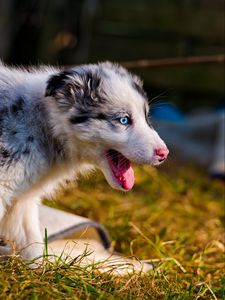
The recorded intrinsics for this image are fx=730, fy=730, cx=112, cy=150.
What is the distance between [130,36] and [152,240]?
6131 millimetres

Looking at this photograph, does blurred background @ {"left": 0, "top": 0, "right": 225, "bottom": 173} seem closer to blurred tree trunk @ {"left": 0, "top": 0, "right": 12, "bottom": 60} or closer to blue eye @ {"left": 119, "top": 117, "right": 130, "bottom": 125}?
blurred tree trunk @ {"left": 0, "top": 0, "right": 12, "bottom": 60}

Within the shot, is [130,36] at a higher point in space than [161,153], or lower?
higher

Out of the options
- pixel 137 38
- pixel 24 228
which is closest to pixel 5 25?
pixel 137 38

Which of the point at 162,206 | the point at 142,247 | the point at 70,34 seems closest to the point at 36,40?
the point at 70,34

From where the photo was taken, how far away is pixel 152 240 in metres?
5.06

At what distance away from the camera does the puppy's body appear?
372cm

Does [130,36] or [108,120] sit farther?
[130,36]

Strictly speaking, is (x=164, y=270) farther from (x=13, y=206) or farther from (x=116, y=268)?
(x=13, y=206)

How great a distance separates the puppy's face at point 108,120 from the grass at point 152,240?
0.60m

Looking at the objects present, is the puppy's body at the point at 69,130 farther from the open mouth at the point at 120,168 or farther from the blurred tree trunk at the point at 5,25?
the blurred tree trunk at the point at 5,25

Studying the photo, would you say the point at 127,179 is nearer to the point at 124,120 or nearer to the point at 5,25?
the point at 124,120

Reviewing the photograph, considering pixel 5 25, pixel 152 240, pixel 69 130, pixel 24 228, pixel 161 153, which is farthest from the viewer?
pixel 5 25

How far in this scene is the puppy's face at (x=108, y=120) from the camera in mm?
3727

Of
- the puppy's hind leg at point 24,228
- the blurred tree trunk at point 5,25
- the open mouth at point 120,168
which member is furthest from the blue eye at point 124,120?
the blurred tree trunk at point 5,25
